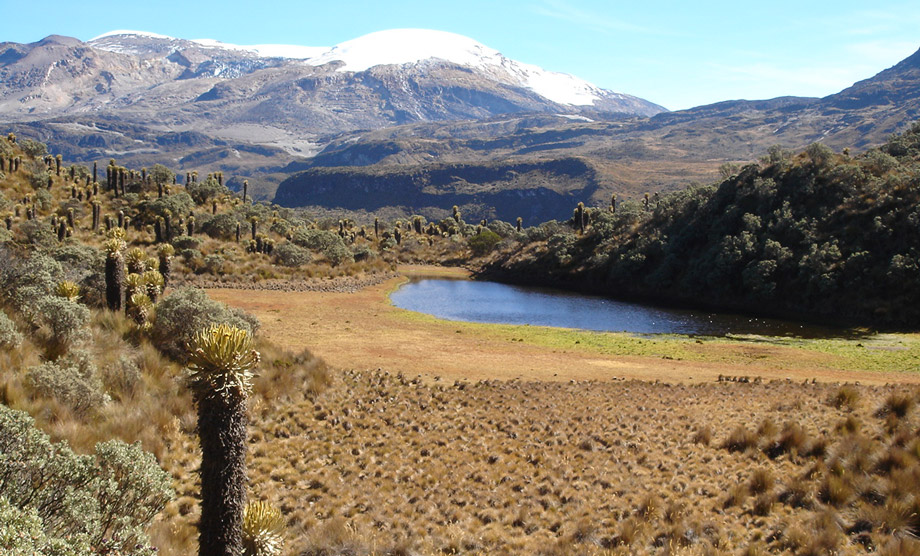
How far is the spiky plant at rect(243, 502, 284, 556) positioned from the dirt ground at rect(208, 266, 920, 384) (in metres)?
12.2

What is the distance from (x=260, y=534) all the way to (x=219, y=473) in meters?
1.16

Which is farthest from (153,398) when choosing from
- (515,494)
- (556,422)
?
(556,422)

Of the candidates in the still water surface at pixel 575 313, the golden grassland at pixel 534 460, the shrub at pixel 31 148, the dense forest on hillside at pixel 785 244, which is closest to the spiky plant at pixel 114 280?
the golden grassland at pixel 534 460

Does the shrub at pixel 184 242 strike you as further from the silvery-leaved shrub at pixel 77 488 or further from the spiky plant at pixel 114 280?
the silvery-leaved shrub at pixel 77 488

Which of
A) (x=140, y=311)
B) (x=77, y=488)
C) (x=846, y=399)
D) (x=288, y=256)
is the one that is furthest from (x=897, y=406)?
(x=288, y=256)

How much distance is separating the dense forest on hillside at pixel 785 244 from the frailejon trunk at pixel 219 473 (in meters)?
38.9

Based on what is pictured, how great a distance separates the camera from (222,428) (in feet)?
22.5

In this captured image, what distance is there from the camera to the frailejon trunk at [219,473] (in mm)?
6816

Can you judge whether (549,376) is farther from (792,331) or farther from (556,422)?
(792,331)

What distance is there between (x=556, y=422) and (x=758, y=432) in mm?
4457

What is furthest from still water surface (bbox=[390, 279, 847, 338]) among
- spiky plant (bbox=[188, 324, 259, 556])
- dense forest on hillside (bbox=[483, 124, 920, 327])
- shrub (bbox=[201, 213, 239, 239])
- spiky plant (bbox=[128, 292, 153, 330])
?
spiky plant (bbox=[188, 324, 259, 556])

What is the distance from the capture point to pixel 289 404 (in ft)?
49.4

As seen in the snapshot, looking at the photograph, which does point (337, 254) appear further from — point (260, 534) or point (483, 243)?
point (260, 534)

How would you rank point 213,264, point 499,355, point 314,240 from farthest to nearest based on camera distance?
point 314,240 < point 213,264 < point 499,355
